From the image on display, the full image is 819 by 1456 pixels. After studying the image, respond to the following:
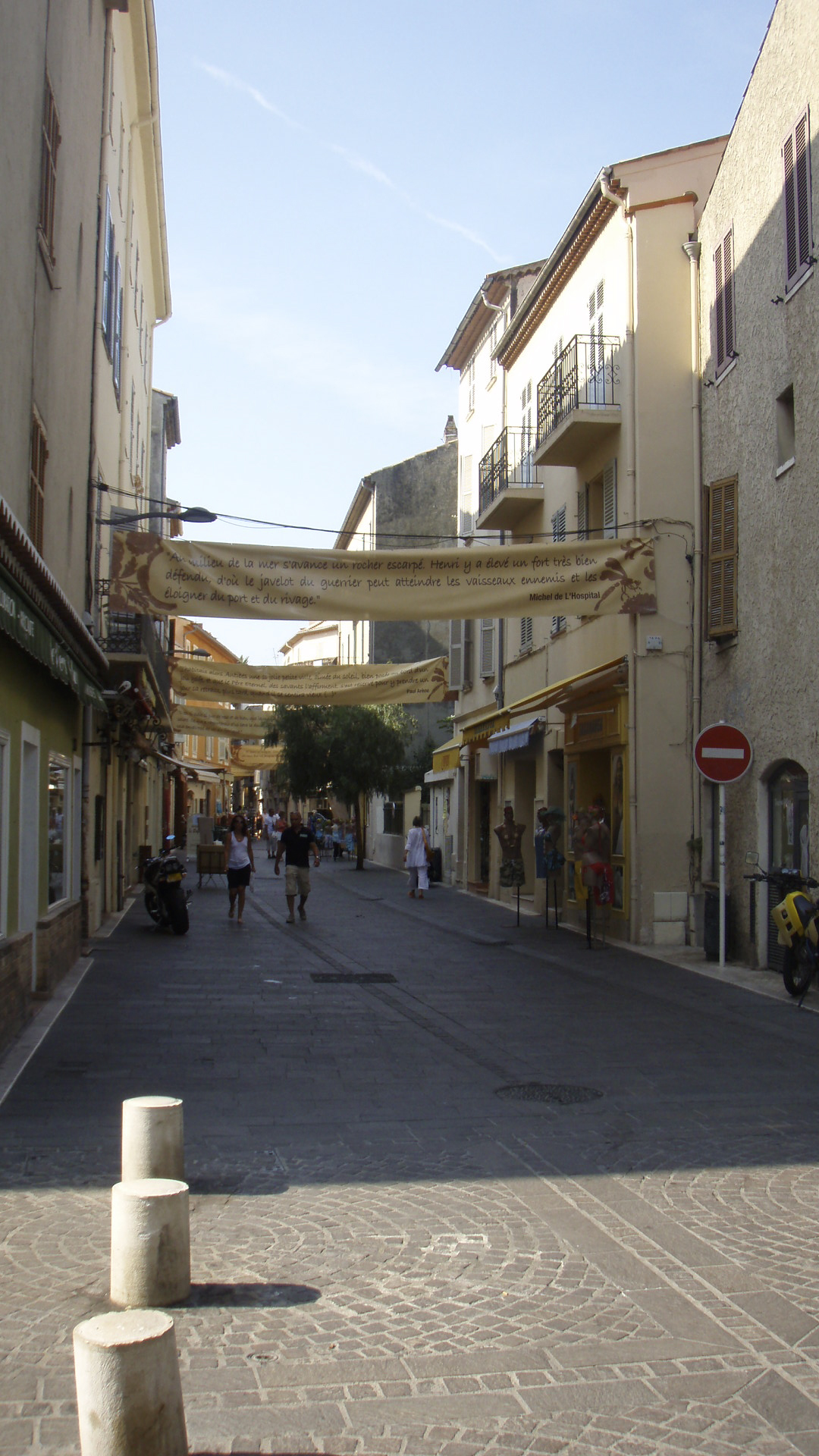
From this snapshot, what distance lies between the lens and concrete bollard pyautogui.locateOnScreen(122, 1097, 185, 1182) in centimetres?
504

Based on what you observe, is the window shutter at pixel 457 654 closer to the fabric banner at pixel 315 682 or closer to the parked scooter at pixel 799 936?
the fabric banner at pixel 315 682

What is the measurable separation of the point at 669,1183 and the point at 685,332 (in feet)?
46.1

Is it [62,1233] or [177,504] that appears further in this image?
[177,504]

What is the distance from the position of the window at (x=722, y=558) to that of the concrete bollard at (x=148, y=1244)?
12163mm

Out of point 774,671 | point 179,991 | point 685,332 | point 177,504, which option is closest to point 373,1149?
point 179,991

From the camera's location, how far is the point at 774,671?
14062 millimetres

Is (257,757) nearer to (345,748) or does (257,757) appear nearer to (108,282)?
(345,748)

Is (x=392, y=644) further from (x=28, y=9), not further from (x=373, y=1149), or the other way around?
(x=373, y=1149)

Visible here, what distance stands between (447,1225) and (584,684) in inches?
559

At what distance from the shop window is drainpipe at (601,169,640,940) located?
7407 millimetres

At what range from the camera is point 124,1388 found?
9.94ft

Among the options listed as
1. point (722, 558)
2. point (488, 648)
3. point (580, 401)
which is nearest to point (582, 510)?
point (580, 401)

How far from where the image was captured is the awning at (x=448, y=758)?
32562 millimetres

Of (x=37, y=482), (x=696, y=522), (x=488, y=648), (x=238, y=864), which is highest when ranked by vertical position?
(x=696, y=522)
